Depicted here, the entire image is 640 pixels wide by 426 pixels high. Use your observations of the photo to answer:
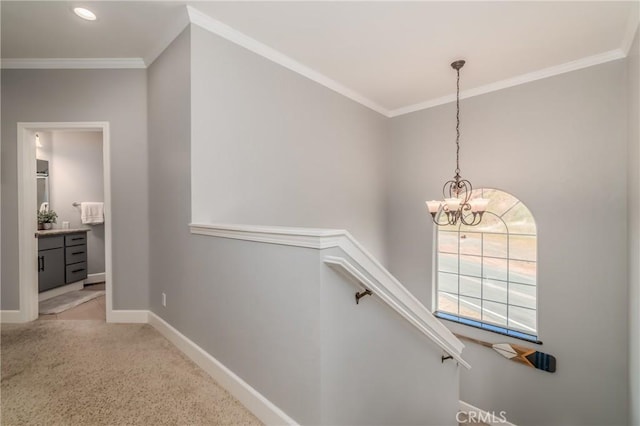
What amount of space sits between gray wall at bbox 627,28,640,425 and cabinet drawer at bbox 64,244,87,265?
21.4 ft

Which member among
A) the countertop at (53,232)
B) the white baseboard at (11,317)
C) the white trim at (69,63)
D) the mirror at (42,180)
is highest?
the white trim at (69,63)

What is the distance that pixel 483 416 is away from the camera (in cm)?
342

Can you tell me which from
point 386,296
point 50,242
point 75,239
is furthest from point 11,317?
Result: point 386,296

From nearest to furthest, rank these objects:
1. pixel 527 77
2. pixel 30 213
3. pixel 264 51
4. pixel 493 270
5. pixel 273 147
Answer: pixel 264 51
pixel 273 147
pixel 30 213
pixel 527 77
pixel 493 270

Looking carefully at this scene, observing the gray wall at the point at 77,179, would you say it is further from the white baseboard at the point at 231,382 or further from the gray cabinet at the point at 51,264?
the white baseboard at the point at 231,382

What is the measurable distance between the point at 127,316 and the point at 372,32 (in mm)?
3518

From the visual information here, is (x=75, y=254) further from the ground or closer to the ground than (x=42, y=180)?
closer to the ground

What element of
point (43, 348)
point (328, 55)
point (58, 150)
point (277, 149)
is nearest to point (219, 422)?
point (43, 348)

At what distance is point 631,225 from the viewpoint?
247 centimetres

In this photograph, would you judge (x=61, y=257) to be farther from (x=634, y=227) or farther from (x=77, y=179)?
(x=634, y=227)

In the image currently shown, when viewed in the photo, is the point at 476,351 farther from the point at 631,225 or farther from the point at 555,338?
the point at 631,225

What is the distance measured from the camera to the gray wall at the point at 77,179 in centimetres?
450

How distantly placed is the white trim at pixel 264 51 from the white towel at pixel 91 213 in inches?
157

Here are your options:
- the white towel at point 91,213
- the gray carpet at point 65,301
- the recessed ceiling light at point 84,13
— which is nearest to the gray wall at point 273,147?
the recessed ceiling light at point 84,13
